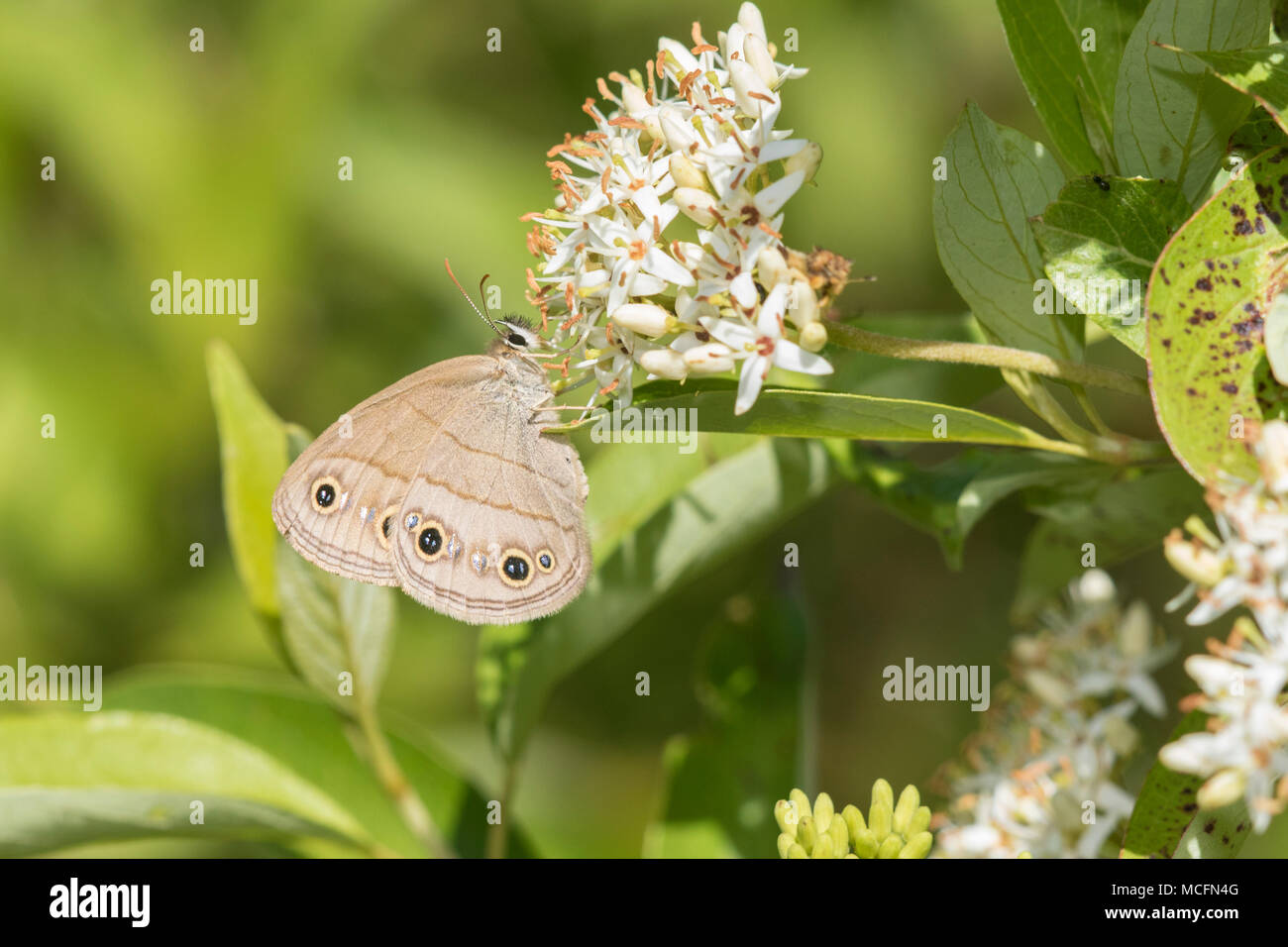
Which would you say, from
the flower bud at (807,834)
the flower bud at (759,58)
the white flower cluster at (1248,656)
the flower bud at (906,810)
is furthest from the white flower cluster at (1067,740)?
the flower bud at (759,58)

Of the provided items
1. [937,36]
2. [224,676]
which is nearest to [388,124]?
[937,36]

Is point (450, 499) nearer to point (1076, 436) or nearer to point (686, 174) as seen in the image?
point (686, 174)

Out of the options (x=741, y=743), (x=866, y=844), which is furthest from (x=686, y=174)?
(x=741, y=743)

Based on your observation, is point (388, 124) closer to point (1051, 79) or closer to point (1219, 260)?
point (1051, 79)

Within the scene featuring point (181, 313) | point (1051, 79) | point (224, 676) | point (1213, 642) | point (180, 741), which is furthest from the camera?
point (181, 313)

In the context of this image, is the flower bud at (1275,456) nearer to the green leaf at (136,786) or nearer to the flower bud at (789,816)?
the flower bud at (789,816)

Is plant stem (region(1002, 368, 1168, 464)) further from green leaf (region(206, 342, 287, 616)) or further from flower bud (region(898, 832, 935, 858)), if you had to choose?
green leaf (region(206, 342, 287, 616))

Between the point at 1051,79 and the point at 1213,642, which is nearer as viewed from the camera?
the point at 1213,642
